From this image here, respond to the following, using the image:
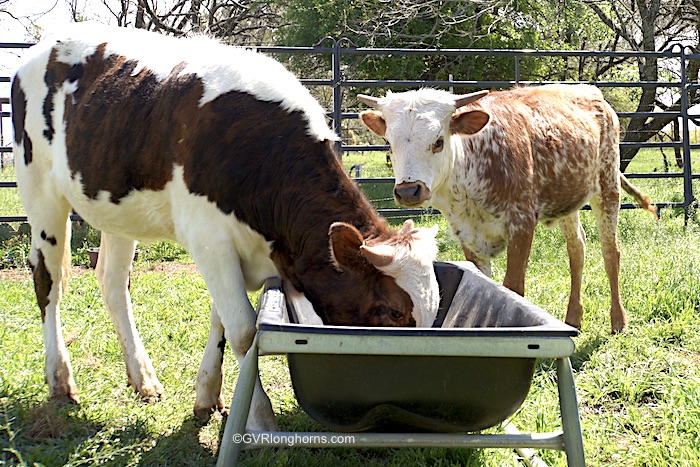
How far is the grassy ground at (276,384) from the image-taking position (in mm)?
2930

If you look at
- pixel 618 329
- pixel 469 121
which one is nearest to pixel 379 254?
pixel 469 121

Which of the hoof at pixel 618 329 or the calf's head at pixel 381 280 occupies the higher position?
the calf's head at pixel 381 280

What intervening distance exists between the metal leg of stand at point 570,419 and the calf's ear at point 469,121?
2.27m

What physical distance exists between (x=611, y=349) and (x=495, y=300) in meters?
1.84

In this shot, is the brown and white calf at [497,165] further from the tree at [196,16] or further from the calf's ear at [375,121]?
the tree at [196,16]

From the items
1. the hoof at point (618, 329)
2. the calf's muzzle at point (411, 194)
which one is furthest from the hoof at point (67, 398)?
the hoof at point (618, 329)

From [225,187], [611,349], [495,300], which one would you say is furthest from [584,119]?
[225,187]

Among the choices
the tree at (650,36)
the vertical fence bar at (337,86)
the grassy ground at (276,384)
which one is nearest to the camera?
the grassy ground at (276,384)

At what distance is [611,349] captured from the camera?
4.27 meters

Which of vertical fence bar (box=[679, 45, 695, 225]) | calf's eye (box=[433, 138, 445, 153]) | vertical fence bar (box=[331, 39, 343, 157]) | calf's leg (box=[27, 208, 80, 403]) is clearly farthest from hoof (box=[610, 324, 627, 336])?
vertical fence bar (box=[679, 45, 695, 225])

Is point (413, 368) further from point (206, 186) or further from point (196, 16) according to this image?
point (196, 16)

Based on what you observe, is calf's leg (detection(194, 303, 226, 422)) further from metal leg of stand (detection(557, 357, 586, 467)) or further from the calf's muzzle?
metal leg of stand (detection(557, 357, 586, 467))

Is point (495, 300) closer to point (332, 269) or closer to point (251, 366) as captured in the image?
point (332, 269)

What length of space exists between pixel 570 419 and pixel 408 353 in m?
0.55
